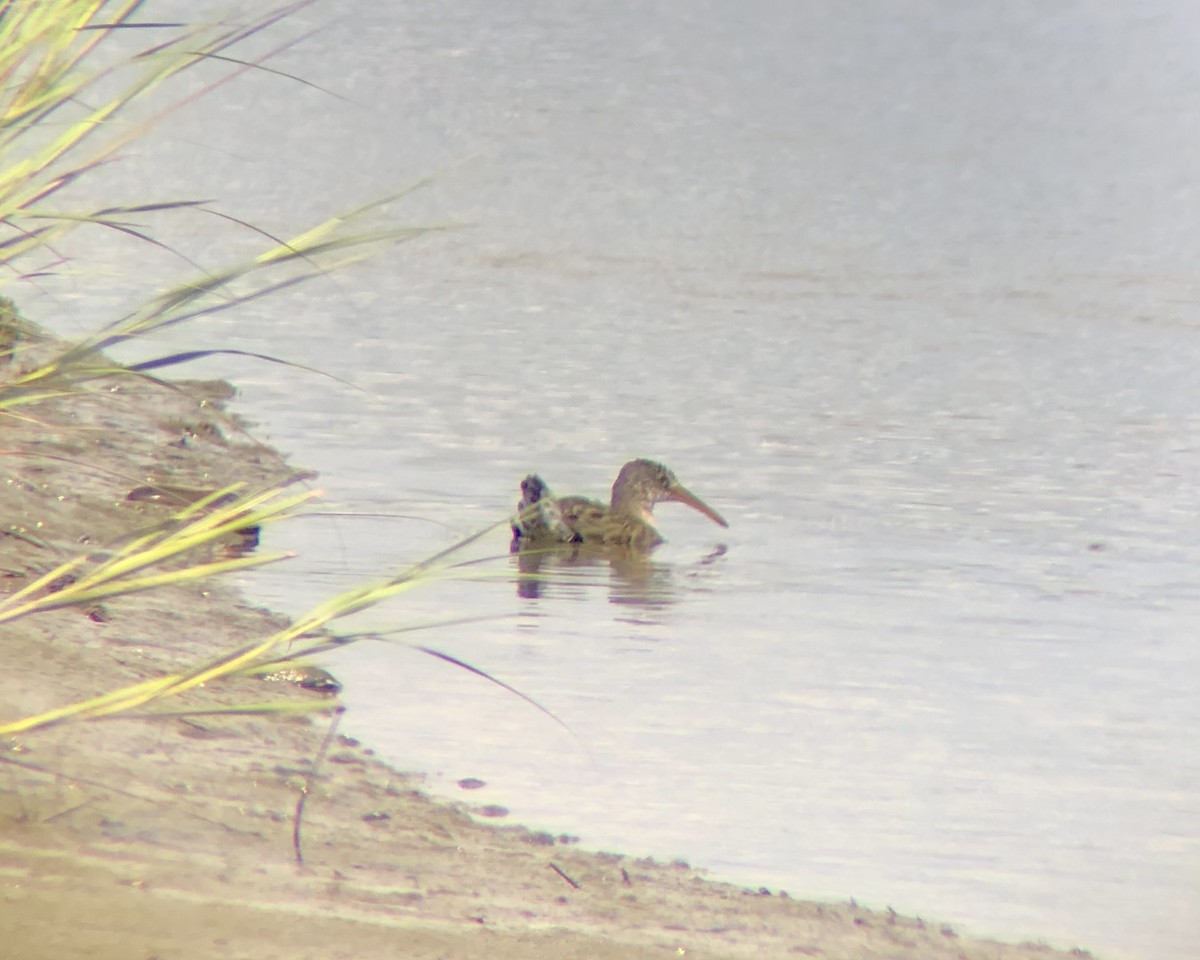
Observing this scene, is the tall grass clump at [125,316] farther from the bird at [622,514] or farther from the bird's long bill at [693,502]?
the bird's long bill at [693,502]

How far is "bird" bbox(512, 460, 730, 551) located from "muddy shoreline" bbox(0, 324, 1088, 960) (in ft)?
10.3

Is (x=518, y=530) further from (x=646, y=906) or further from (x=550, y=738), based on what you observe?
(x=646, y=906)

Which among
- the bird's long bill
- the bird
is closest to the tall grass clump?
the bird

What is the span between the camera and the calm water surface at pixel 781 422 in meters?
5.45

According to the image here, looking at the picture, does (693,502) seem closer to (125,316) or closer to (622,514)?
(622,514)

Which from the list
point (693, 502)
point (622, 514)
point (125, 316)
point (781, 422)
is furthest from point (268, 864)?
point (781, 422)

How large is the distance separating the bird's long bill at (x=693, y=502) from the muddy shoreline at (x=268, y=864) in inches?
135

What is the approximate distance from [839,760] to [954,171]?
13887 millimetres

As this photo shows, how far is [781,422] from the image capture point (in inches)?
423

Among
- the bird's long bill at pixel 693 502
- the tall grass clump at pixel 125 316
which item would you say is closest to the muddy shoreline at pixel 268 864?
the tall grass clump at pixel 125 316

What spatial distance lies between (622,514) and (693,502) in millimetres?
335

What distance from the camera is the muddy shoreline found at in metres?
3.70

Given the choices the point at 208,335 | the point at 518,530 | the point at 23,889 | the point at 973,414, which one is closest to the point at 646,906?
the point at 23,889

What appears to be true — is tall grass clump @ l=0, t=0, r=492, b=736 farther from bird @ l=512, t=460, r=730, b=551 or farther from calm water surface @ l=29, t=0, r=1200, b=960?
bird @ l=512, t=460, r=730, b=551
